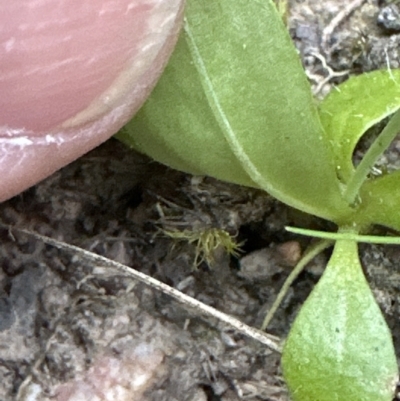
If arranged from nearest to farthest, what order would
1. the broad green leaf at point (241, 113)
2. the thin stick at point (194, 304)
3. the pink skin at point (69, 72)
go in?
1. the pink skin at point (69, 72)
2. the broad green leaf at point (241, 113)
3. the thin stick at point (194, 304)

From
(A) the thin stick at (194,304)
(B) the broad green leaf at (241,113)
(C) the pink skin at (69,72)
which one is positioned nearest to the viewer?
(C) the pink skin at (69,72)

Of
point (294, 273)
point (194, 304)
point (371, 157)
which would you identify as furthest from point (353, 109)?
point (194, 304)

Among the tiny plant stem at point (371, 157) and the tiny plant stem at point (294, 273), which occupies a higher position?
the tiny plant stem at point (371, 157)

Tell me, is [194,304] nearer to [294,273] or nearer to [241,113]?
[294,273]

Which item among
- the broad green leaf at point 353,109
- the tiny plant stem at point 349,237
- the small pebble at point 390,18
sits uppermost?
the small pebble at point 390,18

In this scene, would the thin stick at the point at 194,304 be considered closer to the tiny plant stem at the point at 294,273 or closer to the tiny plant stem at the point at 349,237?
the tiny plant stem at the point at 294,273

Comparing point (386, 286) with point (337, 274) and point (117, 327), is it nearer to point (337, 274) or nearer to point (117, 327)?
point (337, 274)

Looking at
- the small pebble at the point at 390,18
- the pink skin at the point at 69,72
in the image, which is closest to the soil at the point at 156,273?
the small pebble at the point at 390,18

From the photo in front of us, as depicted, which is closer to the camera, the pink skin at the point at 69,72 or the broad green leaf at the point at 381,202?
the pink skin at the point at 69,72
